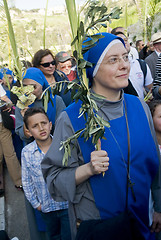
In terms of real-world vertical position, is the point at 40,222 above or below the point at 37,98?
below

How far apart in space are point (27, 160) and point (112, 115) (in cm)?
123

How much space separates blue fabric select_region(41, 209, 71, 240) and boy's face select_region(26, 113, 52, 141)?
76cm

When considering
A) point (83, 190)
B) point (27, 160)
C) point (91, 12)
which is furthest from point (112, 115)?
point (27, 160)

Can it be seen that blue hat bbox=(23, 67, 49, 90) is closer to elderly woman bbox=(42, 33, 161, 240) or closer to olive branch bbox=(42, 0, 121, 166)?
elderly woman bbox=(42, 33, 161, 240)

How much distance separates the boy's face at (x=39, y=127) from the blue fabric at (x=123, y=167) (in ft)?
3.11

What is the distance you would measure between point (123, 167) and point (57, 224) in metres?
1.34

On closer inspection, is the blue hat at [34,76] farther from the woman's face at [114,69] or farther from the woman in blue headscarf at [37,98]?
the woman's face at [114,69]

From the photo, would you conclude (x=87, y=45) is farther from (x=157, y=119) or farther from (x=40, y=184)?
(x=40, y=184)

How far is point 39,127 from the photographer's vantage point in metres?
2.58

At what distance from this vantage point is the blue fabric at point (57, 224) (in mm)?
2479

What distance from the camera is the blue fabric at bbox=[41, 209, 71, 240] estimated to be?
8.13 ft

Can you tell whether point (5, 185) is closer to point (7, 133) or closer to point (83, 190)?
point (7, 133)

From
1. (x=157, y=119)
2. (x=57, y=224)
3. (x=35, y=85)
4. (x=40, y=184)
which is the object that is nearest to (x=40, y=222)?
(x=57, y=224)

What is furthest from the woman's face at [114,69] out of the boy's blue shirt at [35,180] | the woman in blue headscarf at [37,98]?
the woman in blue headscarf at [37,98]
